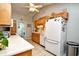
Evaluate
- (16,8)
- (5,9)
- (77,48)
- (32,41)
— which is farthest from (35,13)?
(77,48)

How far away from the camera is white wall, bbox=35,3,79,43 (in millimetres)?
1310

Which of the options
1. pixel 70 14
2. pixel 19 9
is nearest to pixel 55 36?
pixel 70 14

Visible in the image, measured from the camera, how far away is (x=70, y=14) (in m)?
1.41

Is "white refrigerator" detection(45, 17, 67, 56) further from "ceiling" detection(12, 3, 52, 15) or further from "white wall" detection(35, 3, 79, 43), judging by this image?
"ceiling" detection(12, 3, 52, 15)

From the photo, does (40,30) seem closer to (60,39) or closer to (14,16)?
(14,16)

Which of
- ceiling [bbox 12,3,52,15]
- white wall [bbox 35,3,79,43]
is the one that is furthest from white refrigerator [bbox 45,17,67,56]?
ceiling [bbox 12,3,52,15]

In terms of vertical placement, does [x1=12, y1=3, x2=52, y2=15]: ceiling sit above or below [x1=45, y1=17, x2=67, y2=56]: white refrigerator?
above

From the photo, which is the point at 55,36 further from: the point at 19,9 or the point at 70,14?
the point at 19,9

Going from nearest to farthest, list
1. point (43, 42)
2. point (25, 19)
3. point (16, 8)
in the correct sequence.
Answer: point (16, 8) < point (25, 19) < point (43, 42)

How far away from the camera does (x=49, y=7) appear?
1.37 meters

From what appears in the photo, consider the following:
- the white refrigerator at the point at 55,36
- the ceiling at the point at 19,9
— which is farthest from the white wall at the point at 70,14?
the white refrigerator at the point at 55,36

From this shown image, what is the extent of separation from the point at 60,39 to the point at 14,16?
1.01 metres

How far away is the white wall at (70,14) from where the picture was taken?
131cm

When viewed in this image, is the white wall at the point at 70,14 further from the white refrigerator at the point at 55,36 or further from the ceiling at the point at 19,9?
the white refrigerator at the point at 55,36
